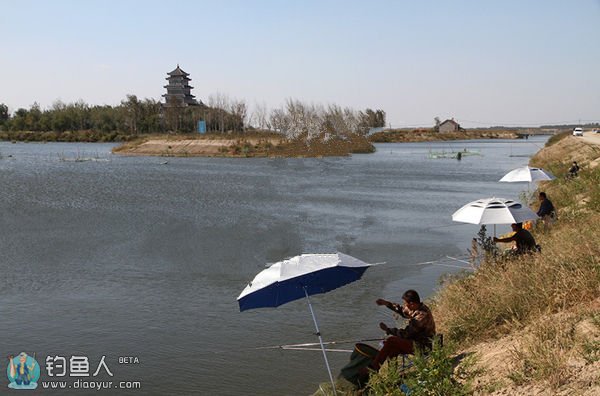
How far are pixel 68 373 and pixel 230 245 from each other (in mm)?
11160

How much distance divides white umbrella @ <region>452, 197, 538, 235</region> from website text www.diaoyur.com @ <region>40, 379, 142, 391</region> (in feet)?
22.8

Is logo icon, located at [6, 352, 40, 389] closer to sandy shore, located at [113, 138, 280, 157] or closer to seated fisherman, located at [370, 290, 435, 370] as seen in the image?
seated fisherman, located at [370, 290, 435, 370]

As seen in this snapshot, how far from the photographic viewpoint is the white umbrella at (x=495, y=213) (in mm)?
11617

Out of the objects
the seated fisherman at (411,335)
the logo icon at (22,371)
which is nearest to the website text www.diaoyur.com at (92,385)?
the logo icon at (22,371)

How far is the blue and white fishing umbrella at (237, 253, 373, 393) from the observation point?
8414 millimetres

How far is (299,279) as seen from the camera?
842cm

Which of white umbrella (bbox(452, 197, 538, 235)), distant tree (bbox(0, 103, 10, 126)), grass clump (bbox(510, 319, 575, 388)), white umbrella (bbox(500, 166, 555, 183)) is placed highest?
distant tree (bbox(0, 103, 10, 126))

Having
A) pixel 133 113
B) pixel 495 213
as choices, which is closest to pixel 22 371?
pixel 495 213

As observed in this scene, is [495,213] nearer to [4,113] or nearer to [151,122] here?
[151,122]

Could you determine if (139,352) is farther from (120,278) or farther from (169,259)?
(169,259)

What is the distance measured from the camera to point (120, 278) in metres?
16.8

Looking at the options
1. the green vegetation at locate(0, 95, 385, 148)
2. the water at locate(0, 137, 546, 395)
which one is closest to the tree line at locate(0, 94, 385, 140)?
the green vegetation at locate(0, 95, 385, 148)

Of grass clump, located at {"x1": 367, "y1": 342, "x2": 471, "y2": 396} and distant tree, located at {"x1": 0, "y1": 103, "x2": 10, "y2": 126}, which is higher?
distant tree, located at {"x1": 0, "y1": 103, "x2": 10, "y2": 126}

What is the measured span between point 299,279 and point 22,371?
5880 mm
